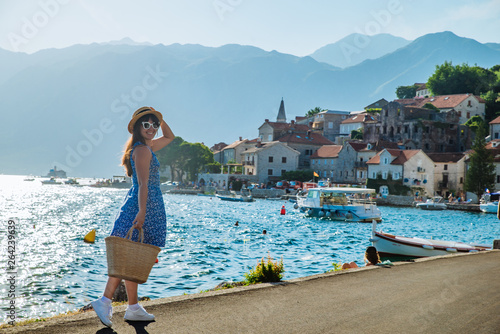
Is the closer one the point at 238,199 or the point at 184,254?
the point at 184,254

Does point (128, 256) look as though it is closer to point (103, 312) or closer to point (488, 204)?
point (103, 312)

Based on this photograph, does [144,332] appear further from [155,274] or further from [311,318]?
[155,274]

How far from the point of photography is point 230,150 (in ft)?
434

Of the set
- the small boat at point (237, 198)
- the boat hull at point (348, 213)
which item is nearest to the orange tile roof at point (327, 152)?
A: the small boat at point (237, 198)

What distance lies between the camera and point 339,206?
A: 56.2 m

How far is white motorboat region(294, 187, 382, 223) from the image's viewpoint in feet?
177

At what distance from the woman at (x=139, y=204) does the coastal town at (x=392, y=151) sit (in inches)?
2891

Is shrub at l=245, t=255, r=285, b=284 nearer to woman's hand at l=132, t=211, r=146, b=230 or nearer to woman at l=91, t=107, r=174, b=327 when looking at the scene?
woman at l=91, t=107, r=174, b=327

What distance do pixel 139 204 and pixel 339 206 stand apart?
51.7 metres

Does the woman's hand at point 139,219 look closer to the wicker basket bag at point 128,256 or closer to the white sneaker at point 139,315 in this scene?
the wicker basket bag at point 128,256

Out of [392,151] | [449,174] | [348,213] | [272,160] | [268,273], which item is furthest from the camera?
[272,160]

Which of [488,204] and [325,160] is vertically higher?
[325,160]

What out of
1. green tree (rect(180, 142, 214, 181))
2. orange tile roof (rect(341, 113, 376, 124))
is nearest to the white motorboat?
orange tile roof (rect(341, 113, 376, 124))

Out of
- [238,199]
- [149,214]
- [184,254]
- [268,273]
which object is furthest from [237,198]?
[149,214]
